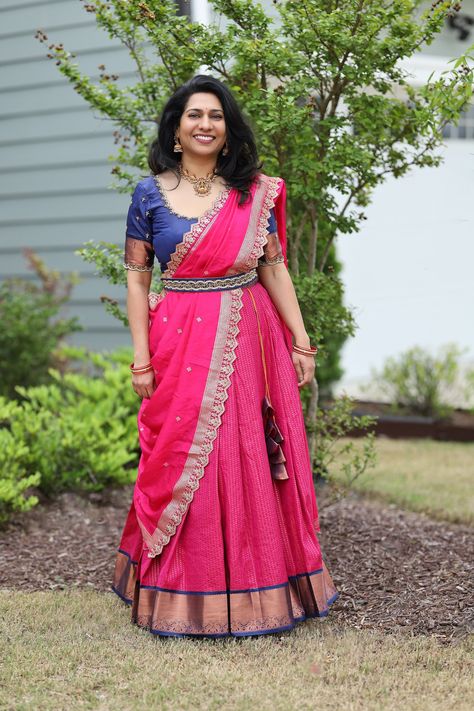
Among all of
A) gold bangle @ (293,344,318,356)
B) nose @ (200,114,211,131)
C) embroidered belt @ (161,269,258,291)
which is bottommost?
gold bangle @ (293,344,318,356)

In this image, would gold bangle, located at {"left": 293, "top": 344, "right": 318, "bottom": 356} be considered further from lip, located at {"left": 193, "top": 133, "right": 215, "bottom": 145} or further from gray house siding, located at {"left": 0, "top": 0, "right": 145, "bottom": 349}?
gray house siding, located at {"left": 0, "top": 0, "right": 145, "bottom": 349}

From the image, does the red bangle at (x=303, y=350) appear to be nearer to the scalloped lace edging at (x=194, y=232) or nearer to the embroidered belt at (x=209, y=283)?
the embroidered belt at (x=209, y=283)

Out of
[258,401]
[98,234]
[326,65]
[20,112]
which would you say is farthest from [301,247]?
[20,112]

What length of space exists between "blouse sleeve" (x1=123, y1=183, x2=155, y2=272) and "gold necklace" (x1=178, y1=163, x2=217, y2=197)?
169 millimetres

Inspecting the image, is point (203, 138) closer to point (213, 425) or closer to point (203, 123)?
point (203, 123)

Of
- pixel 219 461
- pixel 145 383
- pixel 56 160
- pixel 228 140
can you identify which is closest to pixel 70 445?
pixel 145 383

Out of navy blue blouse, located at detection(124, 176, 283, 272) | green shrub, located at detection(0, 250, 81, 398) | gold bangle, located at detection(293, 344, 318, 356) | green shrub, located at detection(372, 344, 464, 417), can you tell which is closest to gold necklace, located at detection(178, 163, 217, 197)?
navy blue blouse, located at detection(124, 176, 283, 272)

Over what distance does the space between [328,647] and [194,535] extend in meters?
0.61

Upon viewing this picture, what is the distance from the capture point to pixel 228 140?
347cm

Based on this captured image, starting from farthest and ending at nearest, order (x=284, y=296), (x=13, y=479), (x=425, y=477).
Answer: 1. (x=425, y=477)
2. (x=13, y=479)
3. (x=284, y=296)

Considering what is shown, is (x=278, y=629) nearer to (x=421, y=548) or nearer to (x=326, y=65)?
(x=421, y=548)

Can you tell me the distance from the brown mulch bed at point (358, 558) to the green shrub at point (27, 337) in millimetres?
1692

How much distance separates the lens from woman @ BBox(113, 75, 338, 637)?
335 cm

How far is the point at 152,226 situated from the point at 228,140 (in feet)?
1.41
